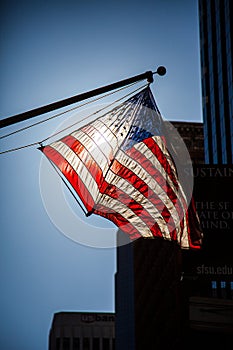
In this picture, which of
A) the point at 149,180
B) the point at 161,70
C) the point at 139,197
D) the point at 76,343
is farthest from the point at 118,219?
the point at 76,343

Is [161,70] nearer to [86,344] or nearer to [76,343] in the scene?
[86,344]

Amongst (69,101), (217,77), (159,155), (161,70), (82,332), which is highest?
(217,77)

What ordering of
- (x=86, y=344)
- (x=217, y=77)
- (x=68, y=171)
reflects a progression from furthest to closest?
(x=86, y=344) < (x=217, y=77) < (x=68, y=171)

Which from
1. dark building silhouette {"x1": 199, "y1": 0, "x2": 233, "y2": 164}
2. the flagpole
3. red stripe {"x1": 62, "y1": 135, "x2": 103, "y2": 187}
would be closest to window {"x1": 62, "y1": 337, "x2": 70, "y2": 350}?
dark building silhouette {"x1": 199, "y1": 0, "x2": 233, "y2": 164}

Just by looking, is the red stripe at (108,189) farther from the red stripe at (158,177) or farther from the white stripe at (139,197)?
the red stripe at (158,177)

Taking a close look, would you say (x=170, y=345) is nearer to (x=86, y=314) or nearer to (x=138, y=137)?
(x=138, y=137)

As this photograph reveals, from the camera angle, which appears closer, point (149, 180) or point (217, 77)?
point (149, 180)

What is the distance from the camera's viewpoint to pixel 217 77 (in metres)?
69.6

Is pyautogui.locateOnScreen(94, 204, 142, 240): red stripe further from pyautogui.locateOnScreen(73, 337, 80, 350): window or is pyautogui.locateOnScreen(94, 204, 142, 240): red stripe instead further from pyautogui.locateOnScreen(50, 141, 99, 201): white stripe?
pyautogui.locateOnScreen(73, 337, 80, 350): window

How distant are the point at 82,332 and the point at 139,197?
492 feet

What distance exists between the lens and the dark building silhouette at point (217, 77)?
6381 centimetres

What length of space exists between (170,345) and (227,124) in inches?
863

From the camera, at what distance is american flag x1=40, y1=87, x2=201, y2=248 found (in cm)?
1346

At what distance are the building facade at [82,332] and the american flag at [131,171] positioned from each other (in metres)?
145
